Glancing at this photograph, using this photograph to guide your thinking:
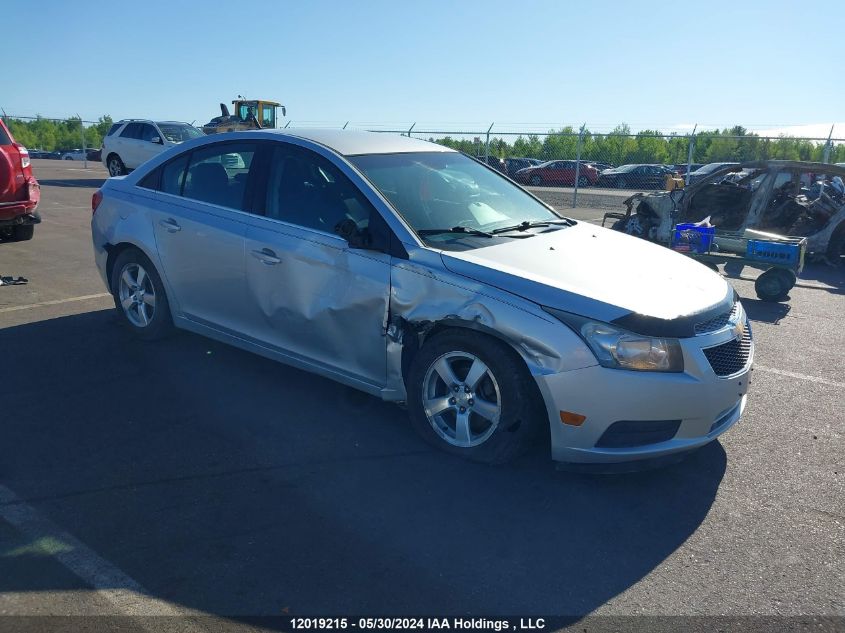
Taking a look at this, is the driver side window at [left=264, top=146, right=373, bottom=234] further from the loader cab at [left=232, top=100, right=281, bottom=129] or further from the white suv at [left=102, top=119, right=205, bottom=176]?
the loader cab at [left=232, top=100, right=281, bottom=129]

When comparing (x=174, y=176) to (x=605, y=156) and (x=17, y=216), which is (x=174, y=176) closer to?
(x=17, y=216)

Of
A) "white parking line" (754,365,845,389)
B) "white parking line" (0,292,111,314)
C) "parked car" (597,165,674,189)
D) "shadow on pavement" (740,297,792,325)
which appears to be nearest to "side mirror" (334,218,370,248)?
"white parking line" (754,365,845,389)

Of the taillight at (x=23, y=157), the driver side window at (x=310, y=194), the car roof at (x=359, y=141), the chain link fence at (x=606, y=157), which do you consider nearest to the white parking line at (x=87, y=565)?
the driver side window at (x=310, y=194)

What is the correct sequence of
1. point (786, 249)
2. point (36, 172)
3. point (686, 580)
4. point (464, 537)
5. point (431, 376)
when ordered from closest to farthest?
point (686, 580) → point (464, 537) → point (431, 376) → point (786, 249) → point (36, 172)

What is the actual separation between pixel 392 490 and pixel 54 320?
13.5 ft

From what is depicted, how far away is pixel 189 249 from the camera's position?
5.25 m

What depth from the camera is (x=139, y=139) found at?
2078 centimetres

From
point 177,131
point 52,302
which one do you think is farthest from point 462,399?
point 177,131

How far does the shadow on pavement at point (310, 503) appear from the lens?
9.71 feet

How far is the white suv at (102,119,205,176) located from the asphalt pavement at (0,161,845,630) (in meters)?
16.4

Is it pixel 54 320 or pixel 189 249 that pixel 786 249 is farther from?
pixel 54 320

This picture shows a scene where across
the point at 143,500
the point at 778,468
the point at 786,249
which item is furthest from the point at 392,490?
the point at 786,249

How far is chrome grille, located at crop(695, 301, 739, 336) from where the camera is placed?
3.76 metres

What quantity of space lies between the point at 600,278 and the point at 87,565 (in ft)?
9.02
